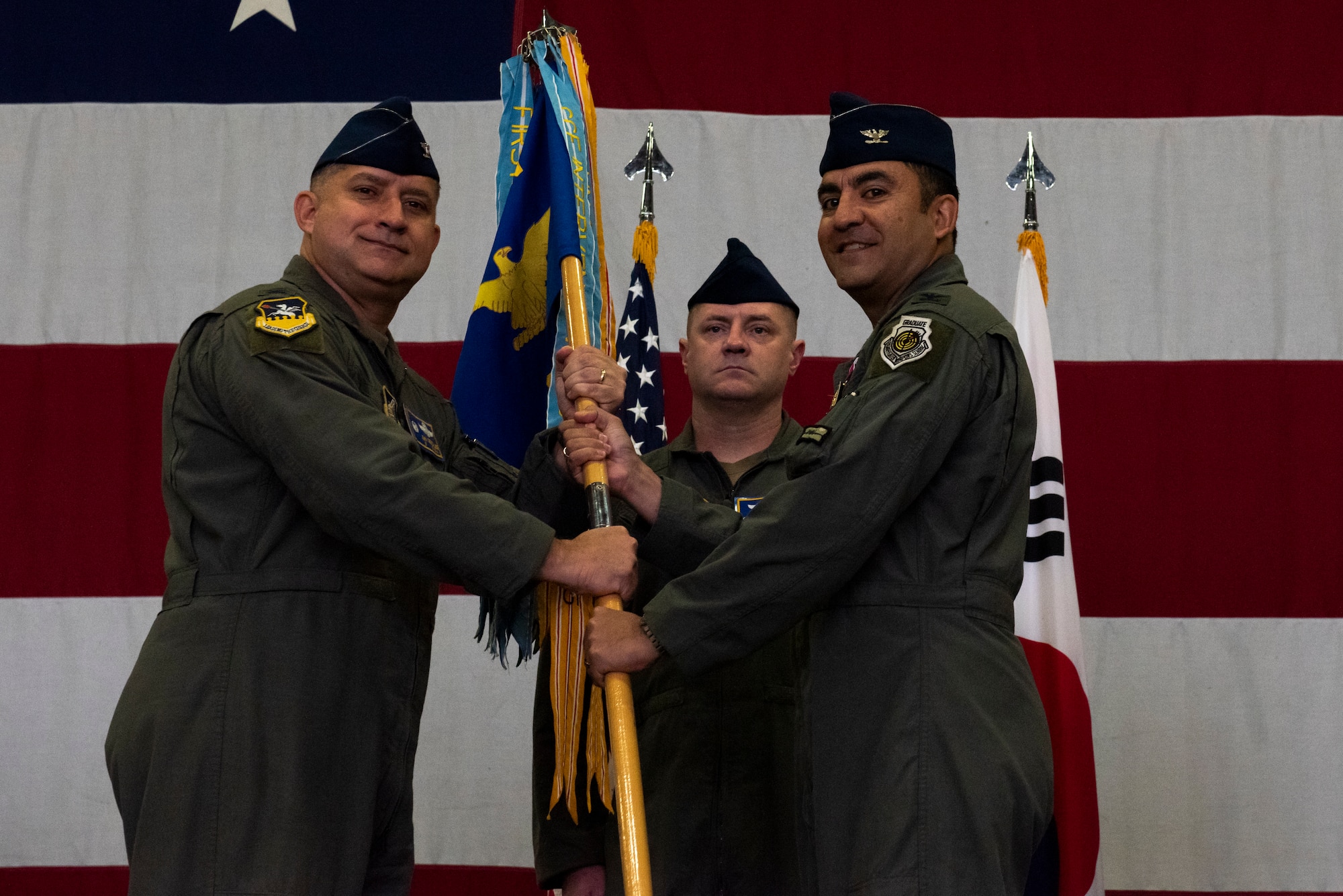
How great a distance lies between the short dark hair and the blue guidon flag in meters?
1.18

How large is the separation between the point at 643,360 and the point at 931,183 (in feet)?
4.06

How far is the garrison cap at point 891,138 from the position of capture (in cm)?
237

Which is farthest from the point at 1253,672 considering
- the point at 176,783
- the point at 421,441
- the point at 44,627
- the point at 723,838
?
the point at 44,627

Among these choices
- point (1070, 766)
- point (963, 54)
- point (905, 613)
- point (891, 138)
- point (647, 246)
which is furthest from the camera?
point (963, 54)

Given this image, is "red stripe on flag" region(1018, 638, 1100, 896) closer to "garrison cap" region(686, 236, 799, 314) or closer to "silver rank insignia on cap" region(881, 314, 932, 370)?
"garrison cap" region(686, 236, 799, 314)

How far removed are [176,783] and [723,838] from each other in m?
1.01

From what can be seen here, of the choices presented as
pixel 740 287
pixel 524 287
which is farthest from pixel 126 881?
pixel 740 287

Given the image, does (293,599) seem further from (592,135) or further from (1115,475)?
(1115,475)

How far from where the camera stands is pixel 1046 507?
3.19 m

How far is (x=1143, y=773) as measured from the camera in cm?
358

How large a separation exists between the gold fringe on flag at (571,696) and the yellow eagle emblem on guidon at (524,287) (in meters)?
0.61

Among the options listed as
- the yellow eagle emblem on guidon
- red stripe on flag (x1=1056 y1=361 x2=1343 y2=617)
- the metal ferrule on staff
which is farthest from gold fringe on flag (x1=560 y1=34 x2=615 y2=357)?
red stripe on flag (x1=1056 y1=361 x2=1343 y2=617)

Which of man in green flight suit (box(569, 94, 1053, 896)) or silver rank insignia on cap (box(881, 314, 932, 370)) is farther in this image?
silver rank insignia on cap (box(881, 314, 932, 370))

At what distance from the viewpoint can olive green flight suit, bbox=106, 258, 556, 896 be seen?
1.97 meters
